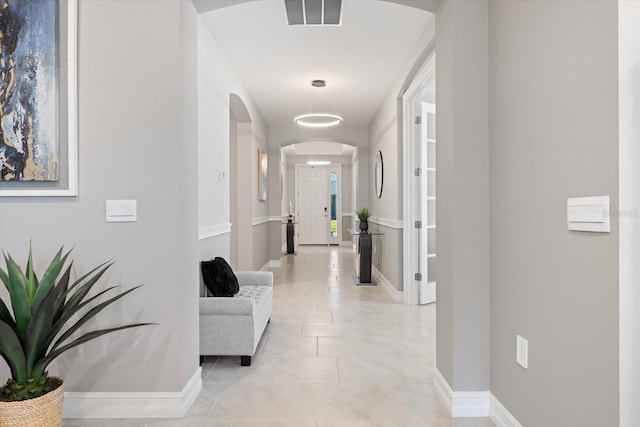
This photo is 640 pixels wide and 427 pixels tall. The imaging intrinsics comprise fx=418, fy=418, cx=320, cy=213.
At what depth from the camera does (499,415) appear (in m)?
2.08

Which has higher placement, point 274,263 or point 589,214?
point 589,214

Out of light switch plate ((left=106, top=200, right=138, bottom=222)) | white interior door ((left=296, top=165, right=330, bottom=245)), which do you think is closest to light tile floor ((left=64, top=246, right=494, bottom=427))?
light switch plate ((left=106, top=200, right=138, bottom=222))

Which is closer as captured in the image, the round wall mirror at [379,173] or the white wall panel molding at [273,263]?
the round wall mirror at [379,173]

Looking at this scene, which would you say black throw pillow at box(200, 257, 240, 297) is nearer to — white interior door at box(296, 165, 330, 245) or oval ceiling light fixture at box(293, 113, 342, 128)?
oval ceiling light fixture at box(293, 113, 342, 128)

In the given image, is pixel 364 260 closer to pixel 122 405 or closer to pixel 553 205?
pixel 122 405

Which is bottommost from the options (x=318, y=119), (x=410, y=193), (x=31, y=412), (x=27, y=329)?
(x=31, y=412)

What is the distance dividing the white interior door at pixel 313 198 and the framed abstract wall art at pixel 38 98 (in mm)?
10115

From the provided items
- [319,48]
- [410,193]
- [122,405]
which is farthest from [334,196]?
[122,405]

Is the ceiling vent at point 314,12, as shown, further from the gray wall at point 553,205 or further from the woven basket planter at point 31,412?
the woven basket planter at point 31,412

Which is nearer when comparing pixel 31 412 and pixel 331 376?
pixel 31 412

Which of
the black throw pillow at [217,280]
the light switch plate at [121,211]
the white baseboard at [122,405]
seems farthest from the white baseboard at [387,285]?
the light switch plate at [121,211]

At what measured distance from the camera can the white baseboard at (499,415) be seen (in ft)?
6.43

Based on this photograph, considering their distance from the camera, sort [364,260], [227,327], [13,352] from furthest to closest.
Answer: [364,260] → [227,327] → [13,352]

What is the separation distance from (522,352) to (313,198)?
34.7 ft
